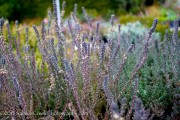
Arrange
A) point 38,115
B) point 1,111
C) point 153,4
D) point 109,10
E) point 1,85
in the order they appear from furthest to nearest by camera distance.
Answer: point 153,4 < point 109,10 < point 38,115 < point 1,111 < point 1,85

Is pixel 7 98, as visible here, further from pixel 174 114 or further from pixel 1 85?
pixel 174 114

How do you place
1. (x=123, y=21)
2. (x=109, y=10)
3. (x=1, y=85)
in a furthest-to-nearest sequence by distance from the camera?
(x=109, y=10), (x=123, y=21), (x=1, y=85)

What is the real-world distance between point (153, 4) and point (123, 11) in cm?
110

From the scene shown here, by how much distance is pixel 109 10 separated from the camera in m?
8.76

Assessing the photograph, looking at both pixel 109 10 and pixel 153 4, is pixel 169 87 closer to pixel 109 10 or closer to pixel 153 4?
pixel 109 10

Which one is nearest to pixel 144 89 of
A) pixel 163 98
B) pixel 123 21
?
pixel 163 98

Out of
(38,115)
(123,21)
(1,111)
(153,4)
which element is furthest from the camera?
(153,4)

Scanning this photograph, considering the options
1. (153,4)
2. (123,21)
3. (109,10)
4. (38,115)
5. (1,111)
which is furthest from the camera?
(153,4)

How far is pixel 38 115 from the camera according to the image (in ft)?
6.54

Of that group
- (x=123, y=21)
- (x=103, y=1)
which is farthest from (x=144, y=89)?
(x=103, y=1)

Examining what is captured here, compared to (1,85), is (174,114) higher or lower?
lower

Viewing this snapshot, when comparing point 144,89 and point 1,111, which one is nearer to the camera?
point 1,111

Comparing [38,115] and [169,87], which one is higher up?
[169,87]

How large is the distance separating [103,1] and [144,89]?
746 centimetres
